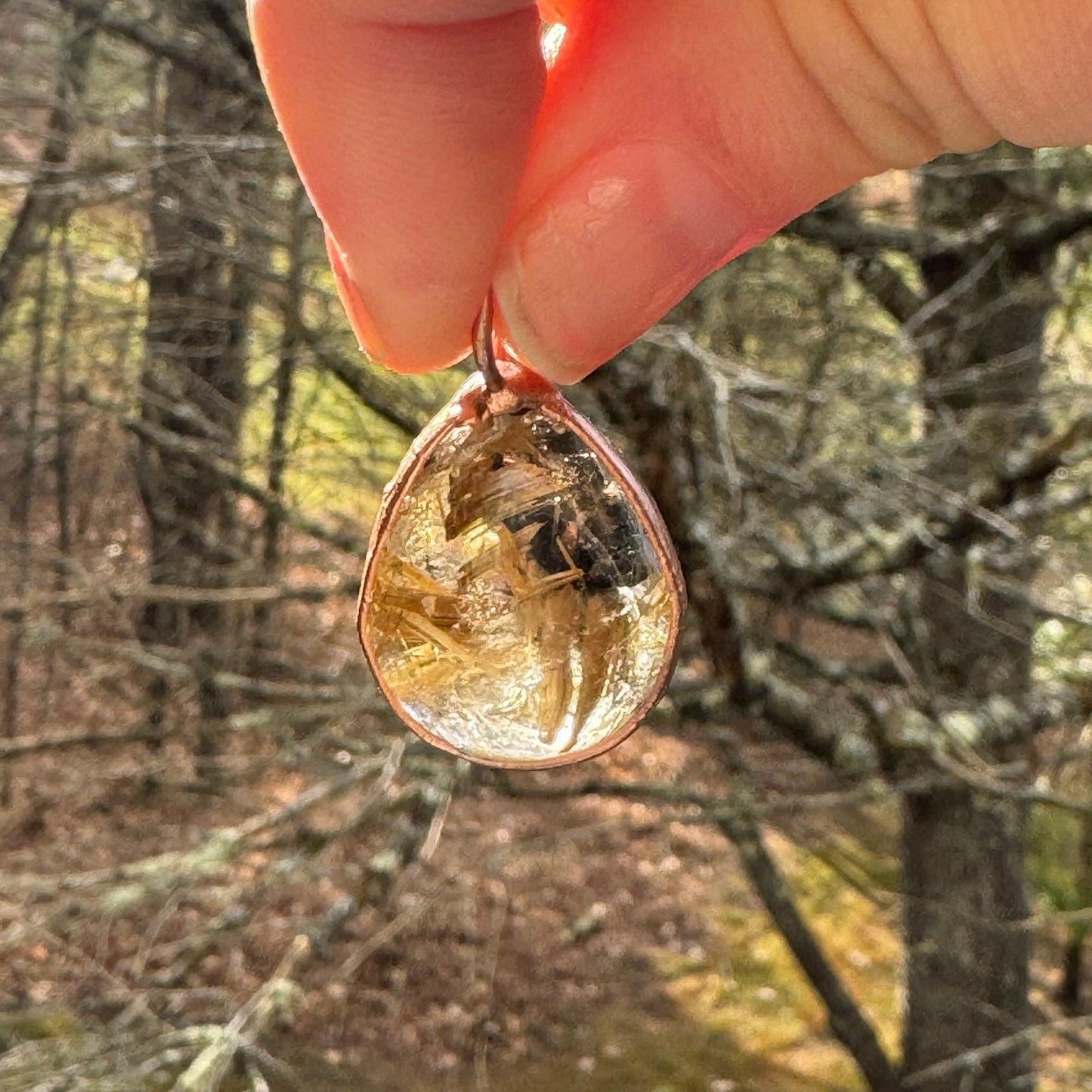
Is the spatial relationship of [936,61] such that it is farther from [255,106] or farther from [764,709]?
[255,106]

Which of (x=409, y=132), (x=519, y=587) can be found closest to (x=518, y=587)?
(x=519, y=587)

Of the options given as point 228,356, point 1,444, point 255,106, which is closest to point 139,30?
point 255,106

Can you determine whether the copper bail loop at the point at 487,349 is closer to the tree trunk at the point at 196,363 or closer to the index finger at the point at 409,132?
the index finger at the point at 409,132

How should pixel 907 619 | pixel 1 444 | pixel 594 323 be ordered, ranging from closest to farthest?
1. pixel 594 323
2. pixel 907 619
3. pixel 1 444

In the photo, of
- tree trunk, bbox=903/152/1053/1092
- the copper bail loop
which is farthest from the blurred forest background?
the copper bail loop

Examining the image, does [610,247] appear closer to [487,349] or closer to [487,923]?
[487,349]

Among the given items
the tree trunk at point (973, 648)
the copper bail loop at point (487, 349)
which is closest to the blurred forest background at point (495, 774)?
the tree trunk at point (973, 648)

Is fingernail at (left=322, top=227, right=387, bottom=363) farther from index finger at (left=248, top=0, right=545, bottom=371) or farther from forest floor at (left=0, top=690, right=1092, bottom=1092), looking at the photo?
forest floor at (left=0, top=690, right=1092, bottom=1092)

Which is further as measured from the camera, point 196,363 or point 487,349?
point 196,363
